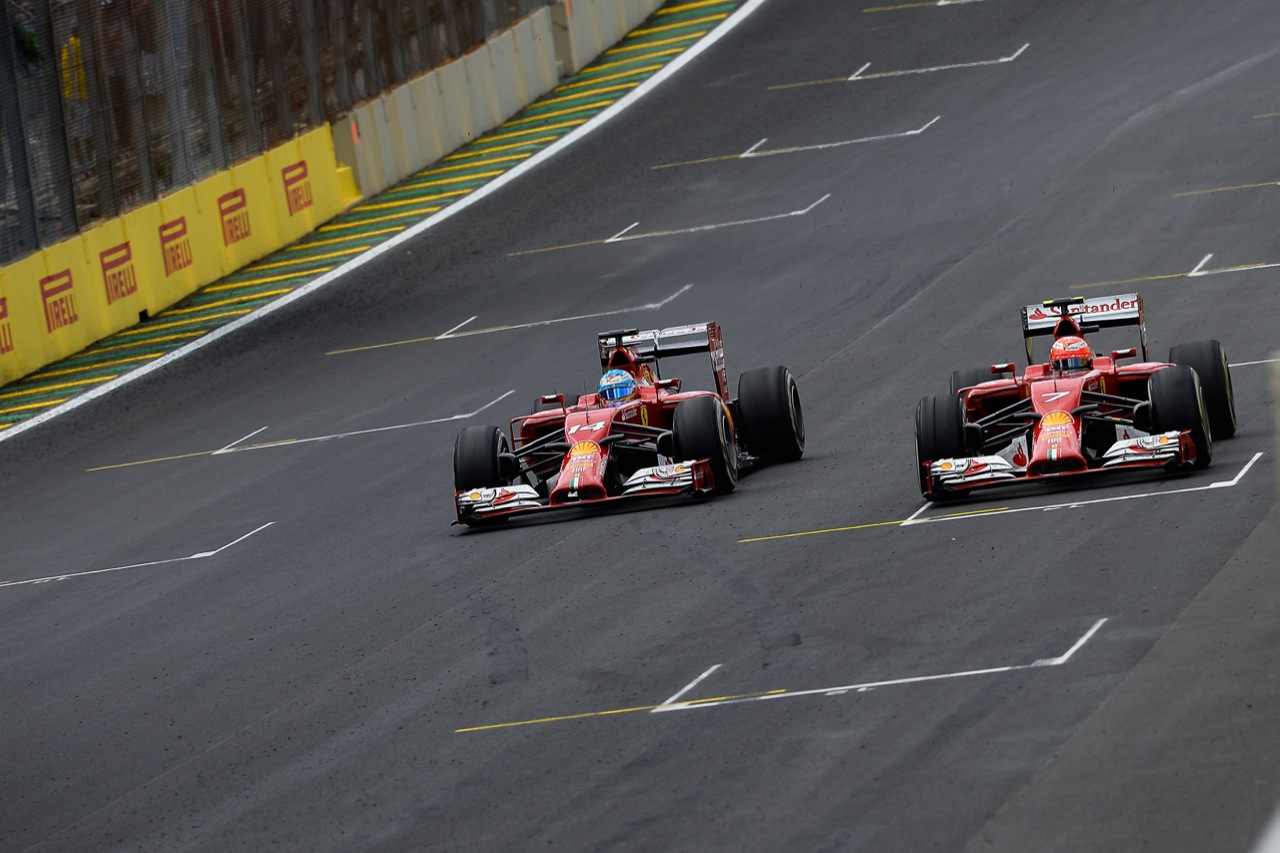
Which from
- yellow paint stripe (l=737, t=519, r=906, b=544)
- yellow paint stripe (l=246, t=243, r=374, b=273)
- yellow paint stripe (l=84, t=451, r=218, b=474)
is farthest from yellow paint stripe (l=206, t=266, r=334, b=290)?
yellow paint stripe (l=737, t=519, r=906, b=544)

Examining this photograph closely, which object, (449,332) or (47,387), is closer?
(47,387)

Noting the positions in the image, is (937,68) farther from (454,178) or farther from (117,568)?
(117,568)

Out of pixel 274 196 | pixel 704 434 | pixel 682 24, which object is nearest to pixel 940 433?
pixel 704 434

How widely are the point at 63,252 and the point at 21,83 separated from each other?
271 centimetres

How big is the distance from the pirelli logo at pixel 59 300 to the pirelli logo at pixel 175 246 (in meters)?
2.63

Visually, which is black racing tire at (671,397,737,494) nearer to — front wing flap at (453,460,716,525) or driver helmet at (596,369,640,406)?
front wing flap at (453,460,716,525)

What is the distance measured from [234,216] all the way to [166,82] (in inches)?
99.8

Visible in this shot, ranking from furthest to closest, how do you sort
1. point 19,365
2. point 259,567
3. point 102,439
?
point 19,365 < point 102,439 < point 259,567

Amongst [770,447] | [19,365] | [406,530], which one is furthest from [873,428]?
[19,365]

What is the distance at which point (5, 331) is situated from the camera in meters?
32.0

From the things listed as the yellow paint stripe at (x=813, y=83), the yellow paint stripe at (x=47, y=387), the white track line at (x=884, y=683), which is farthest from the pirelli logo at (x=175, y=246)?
the white track line at (x=884, y=683)

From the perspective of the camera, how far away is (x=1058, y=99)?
1538 inches

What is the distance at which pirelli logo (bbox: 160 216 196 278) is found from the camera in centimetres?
3600

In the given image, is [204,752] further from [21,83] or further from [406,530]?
[21,83]
